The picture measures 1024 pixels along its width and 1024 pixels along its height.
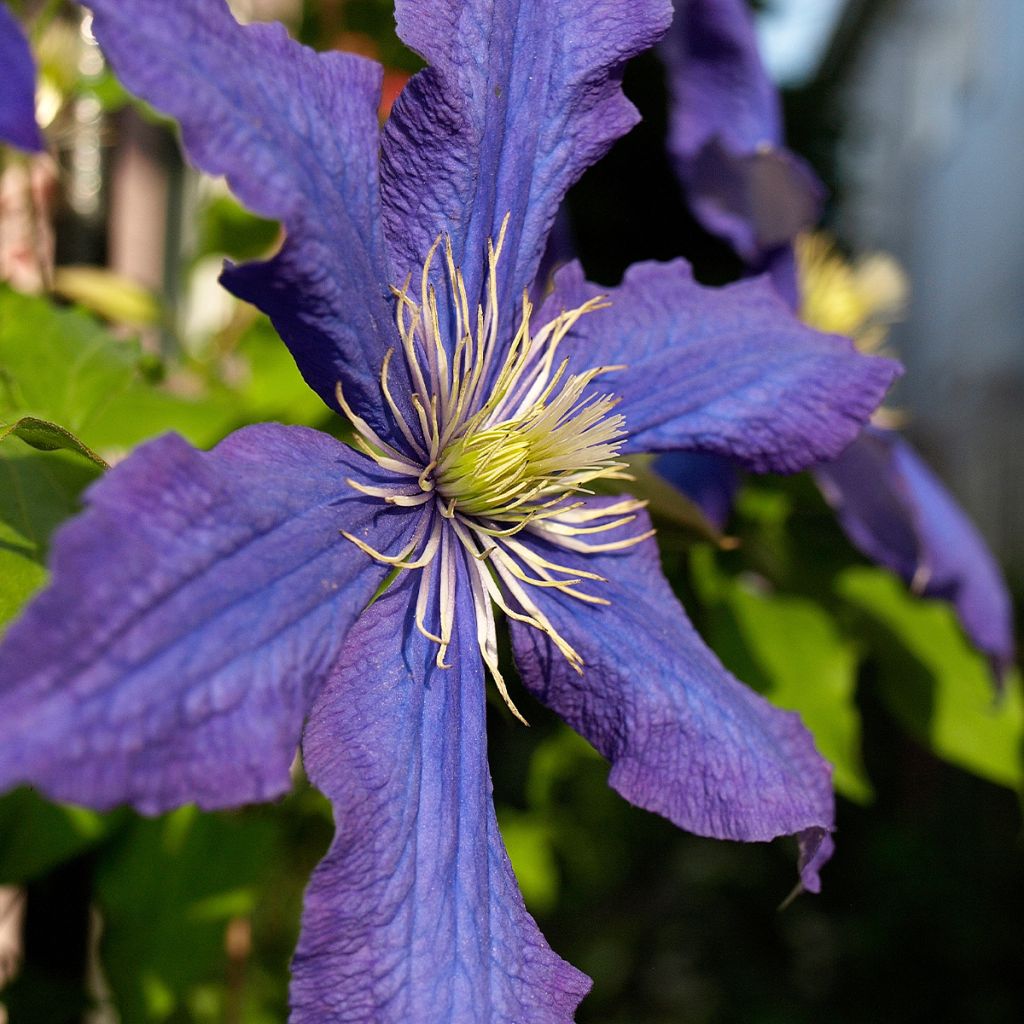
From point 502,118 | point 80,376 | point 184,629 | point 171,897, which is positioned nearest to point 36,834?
point 171,897

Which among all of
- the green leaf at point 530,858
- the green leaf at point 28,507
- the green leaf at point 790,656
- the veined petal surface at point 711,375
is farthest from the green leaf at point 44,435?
the green leaf at point 530,858

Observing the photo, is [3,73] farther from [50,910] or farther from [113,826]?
[50,910]

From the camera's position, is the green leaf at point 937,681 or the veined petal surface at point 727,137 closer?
the veined petal surface at point 727,137

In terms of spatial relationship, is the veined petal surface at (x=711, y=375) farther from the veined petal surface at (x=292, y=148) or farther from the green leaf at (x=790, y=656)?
the green leaf at (x=790, y=656)

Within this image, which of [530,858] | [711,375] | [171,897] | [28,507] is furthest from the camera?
[530,858]

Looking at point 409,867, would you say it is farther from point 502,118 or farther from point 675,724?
point 502,118

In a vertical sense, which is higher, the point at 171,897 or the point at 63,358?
the point at 63,358

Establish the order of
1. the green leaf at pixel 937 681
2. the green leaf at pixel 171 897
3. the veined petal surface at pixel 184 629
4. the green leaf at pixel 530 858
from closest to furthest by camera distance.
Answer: the veined petal surface at pixel 184 629
the green leaf at pixel 171 897
the green leaf at pixel 937 681
the green leaf at pixel 530 858
